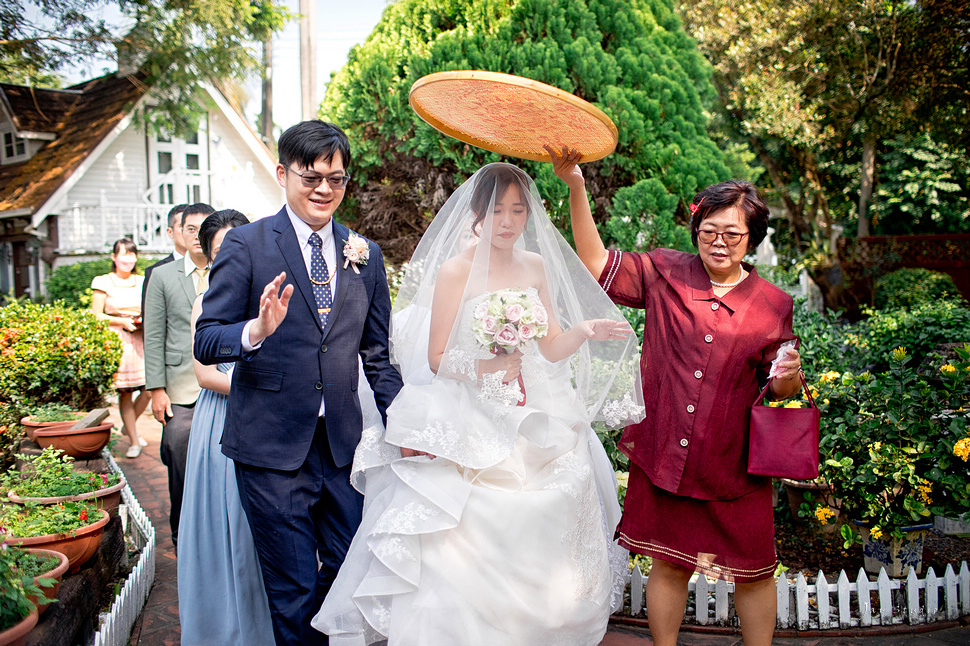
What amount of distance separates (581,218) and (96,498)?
2709 millimetres

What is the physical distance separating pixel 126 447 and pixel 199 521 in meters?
4.79

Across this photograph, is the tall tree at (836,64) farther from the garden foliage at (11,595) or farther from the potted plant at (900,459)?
the garden foliage at (11,595)

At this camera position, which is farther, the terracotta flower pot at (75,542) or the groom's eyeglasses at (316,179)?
the terracotta flower pot at (75,542)

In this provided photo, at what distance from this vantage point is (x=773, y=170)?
64.5 ft

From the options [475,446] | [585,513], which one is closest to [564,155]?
[475,446]

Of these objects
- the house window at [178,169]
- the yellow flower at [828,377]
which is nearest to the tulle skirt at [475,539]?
the yellow flower at [828,377]

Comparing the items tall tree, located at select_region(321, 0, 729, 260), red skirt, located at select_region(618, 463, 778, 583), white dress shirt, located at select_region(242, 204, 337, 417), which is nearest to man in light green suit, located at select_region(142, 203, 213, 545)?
white dress shirt, located at select_region(242, 204, 337, 417)

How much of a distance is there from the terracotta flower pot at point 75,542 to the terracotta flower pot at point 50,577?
1.9 inches

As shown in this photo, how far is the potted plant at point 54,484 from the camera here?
10.6ft

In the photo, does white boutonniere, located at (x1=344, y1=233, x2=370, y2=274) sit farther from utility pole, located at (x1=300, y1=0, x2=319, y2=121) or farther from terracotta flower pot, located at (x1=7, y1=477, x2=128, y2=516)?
utility pole, located at (x1=300, y1=0, x2=319, y2=121)

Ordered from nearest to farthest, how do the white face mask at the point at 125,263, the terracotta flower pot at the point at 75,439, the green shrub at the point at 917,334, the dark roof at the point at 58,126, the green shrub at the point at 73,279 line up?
the terracotta flower pot at the point at 75,439, the green shrub at the point at 917,334, the white face mask at the point at 125,263, the green shrub at the point at 73,279, the dark roof at the point at 58,126

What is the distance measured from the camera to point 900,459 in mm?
3645

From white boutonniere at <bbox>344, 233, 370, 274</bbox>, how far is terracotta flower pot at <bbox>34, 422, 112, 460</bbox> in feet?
8.59

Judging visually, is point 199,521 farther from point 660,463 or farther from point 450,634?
point 660,463
